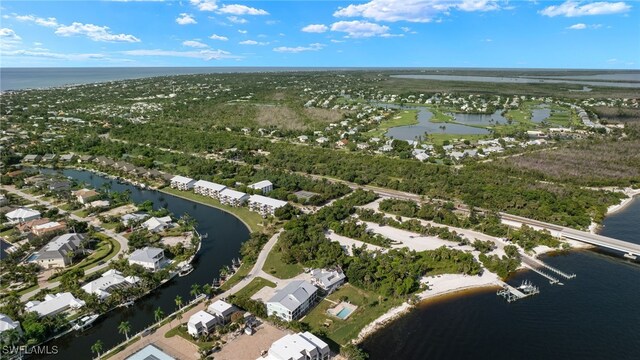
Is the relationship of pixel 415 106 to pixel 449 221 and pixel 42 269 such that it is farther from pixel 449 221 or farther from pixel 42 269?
pixel 42 269

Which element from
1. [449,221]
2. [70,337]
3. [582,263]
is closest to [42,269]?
[70,337]

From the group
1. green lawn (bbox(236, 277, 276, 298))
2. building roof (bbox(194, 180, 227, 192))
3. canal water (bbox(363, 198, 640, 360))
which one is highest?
building roof (bbox(194, 180, 227, 192))

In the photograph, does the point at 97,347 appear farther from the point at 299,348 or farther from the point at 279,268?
the point at 279,268

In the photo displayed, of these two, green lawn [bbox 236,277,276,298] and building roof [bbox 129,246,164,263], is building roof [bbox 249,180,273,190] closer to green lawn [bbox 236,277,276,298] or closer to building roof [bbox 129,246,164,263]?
building roof [bbox 129,246,164,263]

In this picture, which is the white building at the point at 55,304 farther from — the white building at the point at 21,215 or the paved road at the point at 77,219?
the white building at the point at 21,215

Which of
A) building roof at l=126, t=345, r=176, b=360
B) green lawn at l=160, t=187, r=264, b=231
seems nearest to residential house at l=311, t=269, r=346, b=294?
building roof at l=126, t=345, r=176, b=360

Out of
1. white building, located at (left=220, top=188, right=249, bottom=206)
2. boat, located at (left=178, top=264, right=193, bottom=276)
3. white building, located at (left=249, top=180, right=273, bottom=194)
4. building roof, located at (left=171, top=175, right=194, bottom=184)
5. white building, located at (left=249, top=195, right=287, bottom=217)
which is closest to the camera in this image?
boat, located at (left=178, top=264, right=193, bottom=276)
